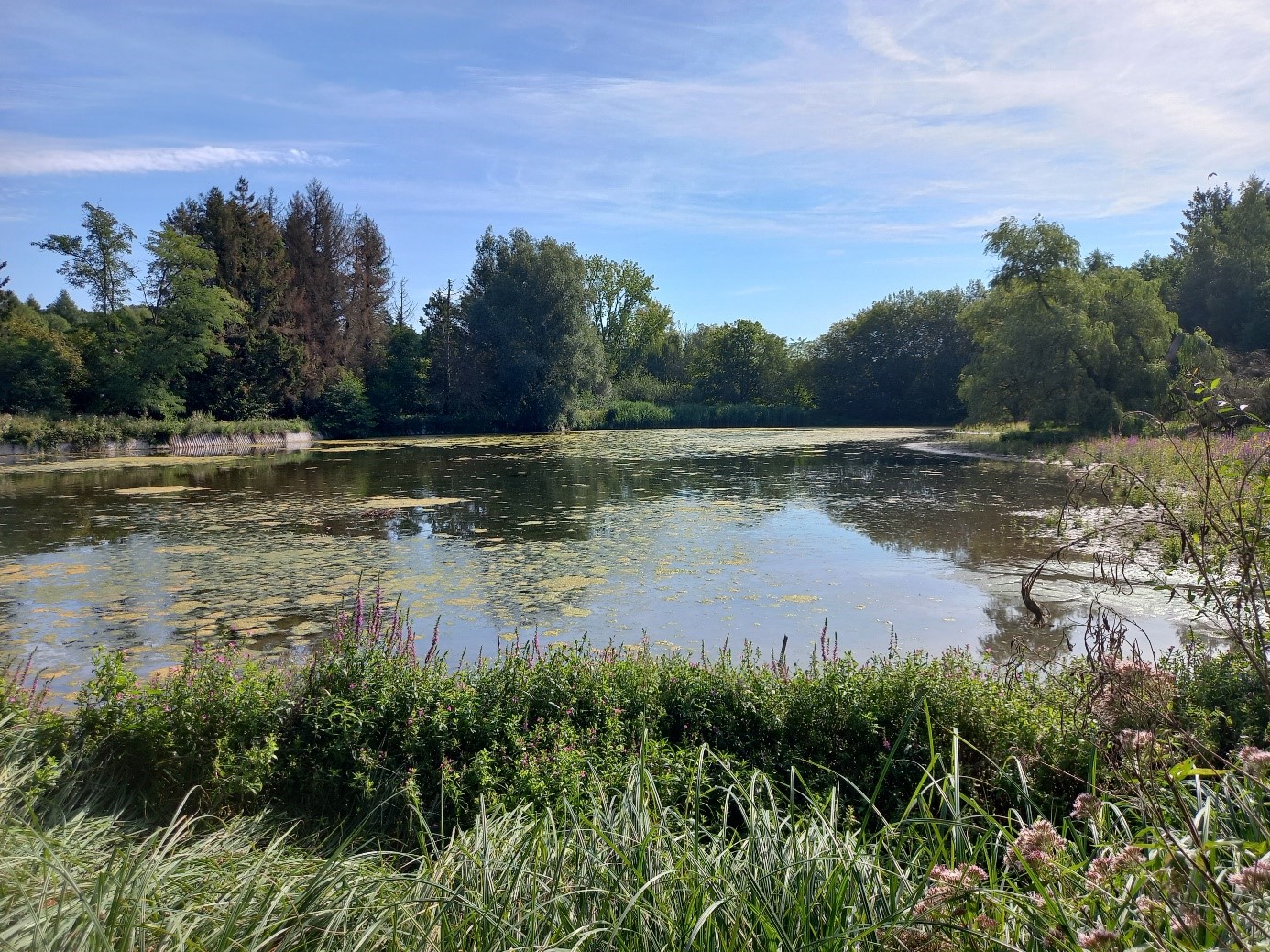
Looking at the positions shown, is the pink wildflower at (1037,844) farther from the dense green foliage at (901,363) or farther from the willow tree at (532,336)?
the dense green foliage at (901,363)

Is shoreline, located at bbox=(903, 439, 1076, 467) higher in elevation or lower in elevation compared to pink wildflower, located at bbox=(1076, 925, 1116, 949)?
lower

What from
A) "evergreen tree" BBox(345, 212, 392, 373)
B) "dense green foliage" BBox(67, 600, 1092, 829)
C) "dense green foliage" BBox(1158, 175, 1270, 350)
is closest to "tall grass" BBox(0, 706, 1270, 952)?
"dense green foliage" BBox(67, 600, 1092, 829)

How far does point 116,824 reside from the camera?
344cm

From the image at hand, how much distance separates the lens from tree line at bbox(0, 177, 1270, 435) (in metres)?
28.5

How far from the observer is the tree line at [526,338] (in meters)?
28.5

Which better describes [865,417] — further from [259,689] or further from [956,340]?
[259,689]

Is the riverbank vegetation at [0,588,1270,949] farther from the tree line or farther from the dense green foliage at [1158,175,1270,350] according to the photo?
the dense green foliage at [1158,175,1270,350]

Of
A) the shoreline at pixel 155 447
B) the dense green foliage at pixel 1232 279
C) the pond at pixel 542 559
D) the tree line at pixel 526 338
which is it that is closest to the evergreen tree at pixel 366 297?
the tree line at pixel 526 338

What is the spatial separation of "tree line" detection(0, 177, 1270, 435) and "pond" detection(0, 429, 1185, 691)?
9015 mm

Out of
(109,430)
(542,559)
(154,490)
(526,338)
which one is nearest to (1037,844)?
(542,559)

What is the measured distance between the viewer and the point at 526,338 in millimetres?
44969

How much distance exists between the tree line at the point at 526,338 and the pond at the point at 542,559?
9015mm

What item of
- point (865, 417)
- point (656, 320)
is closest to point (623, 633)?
point (865, 417)

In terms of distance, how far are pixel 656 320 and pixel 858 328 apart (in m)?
17.0
